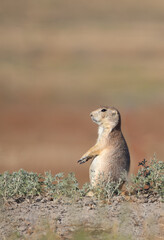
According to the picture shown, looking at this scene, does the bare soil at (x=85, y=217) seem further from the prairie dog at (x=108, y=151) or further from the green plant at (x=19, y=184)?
the prairie dog at (x=108, y=151)

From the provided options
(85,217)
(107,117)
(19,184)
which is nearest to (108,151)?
(107,117)

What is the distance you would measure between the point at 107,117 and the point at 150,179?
3.97 feet

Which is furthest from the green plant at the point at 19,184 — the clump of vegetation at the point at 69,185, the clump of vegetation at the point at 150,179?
the clump of vegetation at the point at 150,179

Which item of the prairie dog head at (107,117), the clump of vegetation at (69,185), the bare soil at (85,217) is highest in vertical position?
the prairie dog head at (107,117)

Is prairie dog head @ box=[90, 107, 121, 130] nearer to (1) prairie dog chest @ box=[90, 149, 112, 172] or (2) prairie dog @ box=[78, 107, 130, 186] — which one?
(2) prairie dog @ box=[78, 107, 130, 186]

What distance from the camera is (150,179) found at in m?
7.27

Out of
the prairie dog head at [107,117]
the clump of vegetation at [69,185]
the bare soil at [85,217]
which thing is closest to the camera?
the bare soil at [85,217]

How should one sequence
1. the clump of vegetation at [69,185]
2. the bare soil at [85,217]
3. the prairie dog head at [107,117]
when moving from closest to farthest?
the bare soil at [85,217] → the clump of vegetation at [69,185] → the prairie dog head at [107,117]

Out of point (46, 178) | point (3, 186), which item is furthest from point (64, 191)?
point (3, 186)

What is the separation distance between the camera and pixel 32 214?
6324 millimetres

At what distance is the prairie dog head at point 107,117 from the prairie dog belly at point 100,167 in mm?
443

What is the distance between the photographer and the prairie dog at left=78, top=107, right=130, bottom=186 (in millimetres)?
7461

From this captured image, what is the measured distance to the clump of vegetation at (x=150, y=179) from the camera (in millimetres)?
7121

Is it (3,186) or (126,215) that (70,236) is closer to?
(126,215)
